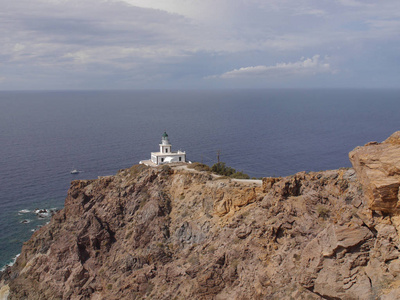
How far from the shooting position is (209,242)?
31.7 meters

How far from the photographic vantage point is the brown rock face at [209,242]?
1984cm

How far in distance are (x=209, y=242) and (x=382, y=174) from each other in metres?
16.5

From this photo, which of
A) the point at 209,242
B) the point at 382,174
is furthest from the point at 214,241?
the point at 382,174

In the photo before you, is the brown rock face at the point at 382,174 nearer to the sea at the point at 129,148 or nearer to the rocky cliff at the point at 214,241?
the rocky cliff at the point at 214,241

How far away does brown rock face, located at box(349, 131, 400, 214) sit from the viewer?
17.8 metres

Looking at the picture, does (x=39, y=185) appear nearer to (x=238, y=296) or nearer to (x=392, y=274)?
(x=238, y=296)

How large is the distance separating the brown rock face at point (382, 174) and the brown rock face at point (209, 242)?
0.93 m

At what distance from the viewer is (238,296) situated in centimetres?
2720

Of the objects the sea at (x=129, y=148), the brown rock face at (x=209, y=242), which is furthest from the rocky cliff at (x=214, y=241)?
the sea at (x=129, y=148)

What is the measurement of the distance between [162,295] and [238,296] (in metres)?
6.36

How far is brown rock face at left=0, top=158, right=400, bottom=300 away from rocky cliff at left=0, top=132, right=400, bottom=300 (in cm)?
8

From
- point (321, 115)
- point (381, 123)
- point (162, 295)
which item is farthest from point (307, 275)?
point (321, 115)

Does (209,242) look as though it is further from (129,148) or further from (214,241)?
(129,148)

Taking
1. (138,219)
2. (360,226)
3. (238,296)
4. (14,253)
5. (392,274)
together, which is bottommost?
(14,253)
